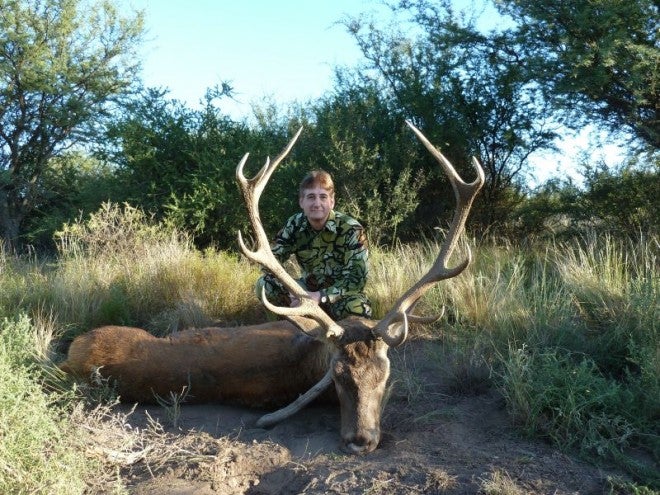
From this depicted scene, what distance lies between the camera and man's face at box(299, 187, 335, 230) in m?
5.82

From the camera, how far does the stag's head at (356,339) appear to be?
4137 mm

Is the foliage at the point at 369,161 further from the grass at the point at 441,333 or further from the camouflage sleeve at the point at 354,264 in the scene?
the camouflage sleeve at the point at 354,264

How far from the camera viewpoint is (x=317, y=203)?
584cm

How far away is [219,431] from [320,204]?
2.19m

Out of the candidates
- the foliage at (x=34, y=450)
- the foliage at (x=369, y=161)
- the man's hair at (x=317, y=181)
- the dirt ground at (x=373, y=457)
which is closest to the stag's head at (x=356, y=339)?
the dirt ground at (x=373, y=457)

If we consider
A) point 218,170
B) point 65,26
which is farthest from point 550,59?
point 65,26

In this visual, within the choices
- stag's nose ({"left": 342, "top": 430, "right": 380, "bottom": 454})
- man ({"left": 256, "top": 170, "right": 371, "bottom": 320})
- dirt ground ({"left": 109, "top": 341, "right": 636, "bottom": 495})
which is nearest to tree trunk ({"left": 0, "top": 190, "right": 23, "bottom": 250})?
man ({"left": 256, "top": 170, "right": 371, "bottom": 320})

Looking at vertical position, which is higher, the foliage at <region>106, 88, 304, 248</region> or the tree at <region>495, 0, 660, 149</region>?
the tree at <region>495, 0, 660, 149</region>

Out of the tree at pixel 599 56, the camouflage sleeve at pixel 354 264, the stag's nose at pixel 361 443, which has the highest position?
the tree at pixel 599 56

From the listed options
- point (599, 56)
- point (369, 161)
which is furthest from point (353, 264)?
point (599, 56)

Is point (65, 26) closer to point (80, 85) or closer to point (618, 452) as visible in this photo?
point (80, 85)

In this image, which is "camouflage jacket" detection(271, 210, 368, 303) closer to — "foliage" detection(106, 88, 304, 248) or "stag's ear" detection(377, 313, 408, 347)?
"stag's ear" detection(377, 313, 408, 347)

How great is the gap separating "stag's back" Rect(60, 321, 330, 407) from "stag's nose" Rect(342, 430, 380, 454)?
2.47ft

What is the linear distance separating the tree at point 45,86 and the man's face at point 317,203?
11.0m
